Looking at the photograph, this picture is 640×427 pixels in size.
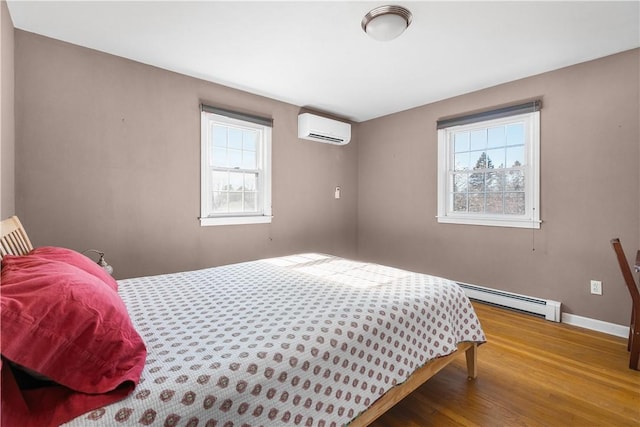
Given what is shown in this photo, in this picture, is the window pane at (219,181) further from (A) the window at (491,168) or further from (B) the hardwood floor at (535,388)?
(B) the hardwood floor at (535,388)

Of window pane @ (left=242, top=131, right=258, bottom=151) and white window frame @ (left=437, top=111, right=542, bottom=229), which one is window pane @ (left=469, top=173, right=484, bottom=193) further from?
window pane @ (left=242, top=131, right=258, bottom=151)

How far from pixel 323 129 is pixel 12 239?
323 cm

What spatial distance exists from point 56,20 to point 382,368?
3100 mm

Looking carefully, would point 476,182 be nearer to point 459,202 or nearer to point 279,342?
point 459,202

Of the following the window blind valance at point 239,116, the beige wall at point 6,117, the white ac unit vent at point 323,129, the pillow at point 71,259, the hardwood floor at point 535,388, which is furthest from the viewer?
the white ac unit vent at point 323,129

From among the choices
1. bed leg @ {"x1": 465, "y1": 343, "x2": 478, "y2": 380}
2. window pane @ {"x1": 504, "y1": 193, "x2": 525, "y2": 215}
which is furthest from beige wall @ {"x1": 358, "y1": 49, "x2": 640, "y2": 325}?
bed leg @ {"x1": 465, "y1": 343, "x2": 478, "y2": 380}

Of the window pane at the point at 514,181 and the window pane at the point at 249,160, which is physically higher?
the window pane at the point at 249,160

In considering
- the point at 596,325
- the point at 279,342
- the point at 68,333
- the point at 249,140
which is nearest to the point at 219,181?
the point at 249,140

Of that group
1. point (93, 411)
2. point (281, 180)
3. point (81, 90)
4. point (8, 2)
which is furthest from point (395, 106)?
point (93, 411)

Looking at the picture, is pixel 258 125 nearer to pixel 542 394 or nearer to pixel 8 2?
pixel 8 2

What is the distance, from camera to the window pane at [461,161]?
3.70 m

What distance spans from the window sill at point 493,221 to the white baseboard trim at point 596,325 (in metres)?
0.88

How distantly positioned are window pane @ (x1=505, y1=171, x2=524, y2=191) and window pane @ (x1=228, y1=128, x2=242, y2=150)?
3.00m

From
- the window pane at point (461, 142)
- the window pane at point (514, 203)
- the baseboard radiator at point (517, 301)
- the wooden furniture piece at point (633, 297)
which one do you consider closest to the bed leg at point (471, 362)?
the wooden furniture piece at point (633, 297)
